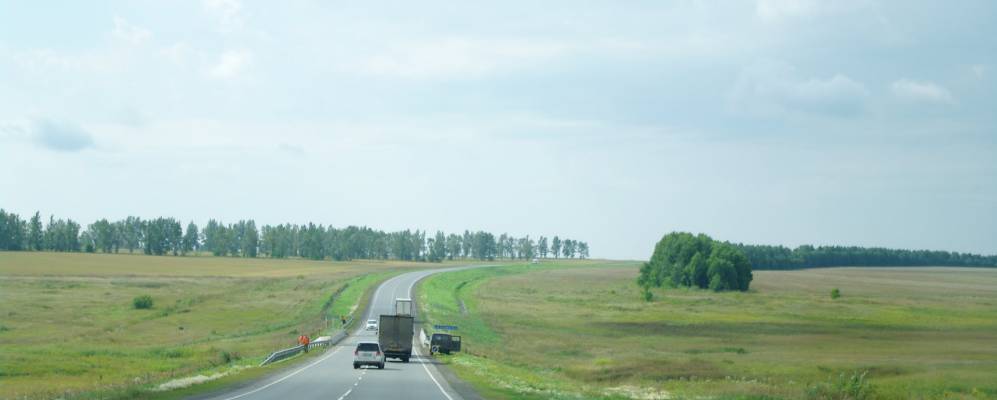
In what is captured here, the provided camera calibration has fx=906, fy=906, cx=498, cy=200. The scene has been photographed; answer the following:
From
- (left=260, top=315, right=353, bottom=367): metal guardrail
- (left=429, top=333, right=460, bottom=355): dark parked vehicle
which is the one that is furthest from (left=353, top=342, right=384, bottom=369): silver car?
(left=429, top=333, right=460, bottom=355): dark parked vehicle

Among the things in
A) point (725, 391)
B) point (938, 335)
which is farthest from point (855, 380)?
point (938, 335)

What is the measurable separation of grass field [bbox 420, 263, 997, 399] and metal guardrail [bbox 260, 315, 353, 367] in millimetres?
11007

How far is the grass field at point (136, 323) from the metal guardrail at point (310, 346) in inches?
52.3

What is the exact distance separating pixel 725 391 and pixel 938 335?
5455cm

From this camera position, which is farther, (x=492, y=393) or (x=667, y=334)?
(x=667, y=334)

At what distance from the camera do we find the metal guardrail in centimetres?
5739

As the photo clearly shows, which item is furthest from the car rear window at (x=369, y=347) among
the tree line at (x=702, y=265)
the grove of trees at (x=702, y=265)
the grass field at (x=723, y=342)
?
the grove of trees at (x=702, y=265)

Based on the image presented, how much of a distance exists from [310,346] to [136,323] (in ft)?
109

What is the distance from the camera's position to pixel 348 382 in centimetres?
4294

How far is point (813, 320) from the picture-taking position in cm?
10525

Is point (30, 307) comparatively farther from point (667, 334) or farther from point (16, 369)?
point (667, 334)

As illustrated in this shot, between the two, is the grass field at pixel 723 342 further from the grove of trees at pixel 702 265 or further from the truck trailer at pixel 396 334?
the grove of trees at pixel 702 265

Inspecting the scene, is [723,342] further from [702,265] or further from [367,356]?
[702,265]

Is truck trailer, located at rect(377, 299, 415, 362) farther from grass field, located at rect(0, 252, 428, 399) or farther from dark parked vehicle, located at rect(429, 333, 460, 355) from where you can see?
grass field, located at rect(0, 252, 428, 399)
